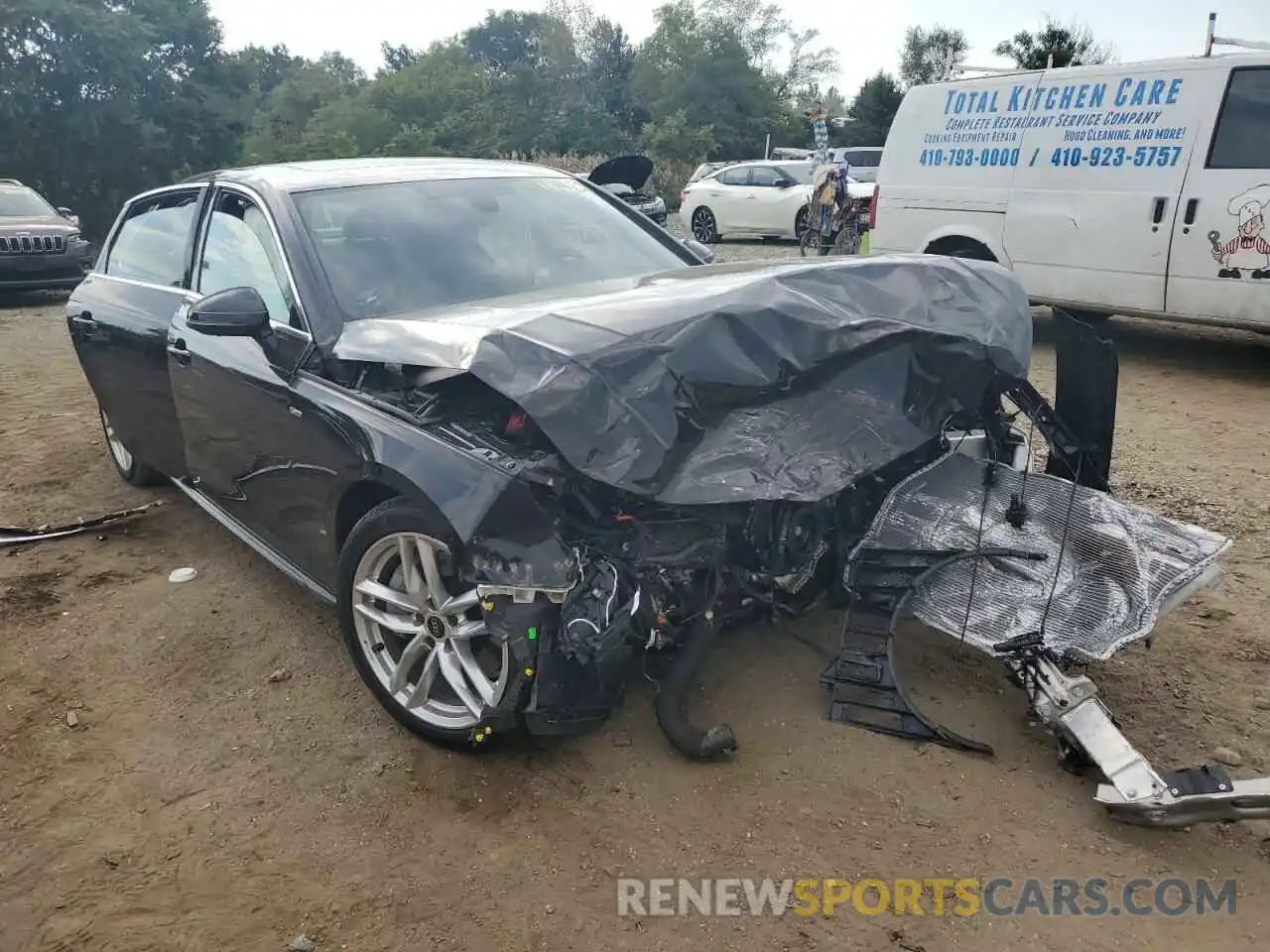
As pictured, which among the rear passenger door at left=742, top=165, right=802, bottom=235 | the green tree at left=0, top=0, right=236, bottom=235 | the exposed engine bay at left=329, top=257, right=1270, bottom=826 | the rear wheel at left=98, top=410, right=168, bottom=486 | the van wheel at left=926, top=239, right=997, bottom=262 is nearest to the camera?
the exposed engine bay at left=329, top=257, right=1270, bottom=826

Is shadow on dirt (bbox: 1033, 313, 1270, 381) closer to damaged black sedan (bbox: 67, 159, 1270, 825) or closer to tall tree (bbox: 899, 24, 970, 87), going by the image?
damaged black sedan (bbox: 67, 159, 1270, 825)

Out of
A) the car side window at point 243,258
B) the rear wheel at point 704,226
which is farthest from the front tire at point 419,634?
the rear wheel at point 704,226

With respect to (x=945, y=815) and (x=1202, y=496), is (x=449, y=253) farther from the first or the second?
(x=1202, y=496)

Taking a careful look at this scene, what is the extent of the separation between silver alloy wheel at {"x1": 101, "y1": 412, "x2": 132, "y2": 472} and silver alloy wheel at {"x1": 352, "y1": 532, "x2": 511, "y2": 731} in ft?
9.94

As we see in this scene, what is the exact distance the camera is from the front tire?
8.83 feet

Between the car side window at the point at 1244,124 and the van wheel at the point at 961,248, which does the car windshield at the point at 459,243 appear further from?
the van wheel at the point at 961,248

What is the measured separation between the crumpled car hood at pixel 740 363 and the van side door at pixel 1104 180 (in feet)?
15.6

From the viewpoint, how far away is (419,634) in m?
2.83

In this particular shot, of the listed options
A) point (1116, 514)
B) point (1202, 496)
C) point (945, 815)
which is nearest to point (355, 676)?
point (945, 815)

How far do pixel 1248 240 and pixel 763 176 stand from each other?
38.3 feet

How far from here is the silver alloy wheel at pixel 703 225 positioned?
18.1 m

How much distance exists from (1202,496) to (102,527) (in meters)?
5.60

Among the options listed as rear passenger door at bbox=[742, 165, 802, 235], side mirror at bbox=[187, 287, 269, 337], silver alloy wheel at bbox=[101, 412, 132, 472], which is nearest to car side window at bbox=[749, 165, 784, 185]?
rear passenger door at bbox=[742, 165, 802, 235]

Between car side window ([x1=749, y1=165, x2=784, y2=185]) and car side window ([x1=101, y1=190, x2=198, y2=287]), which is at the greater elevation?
car side window ([x1=749, y1=165, x2=784, y2=185])
